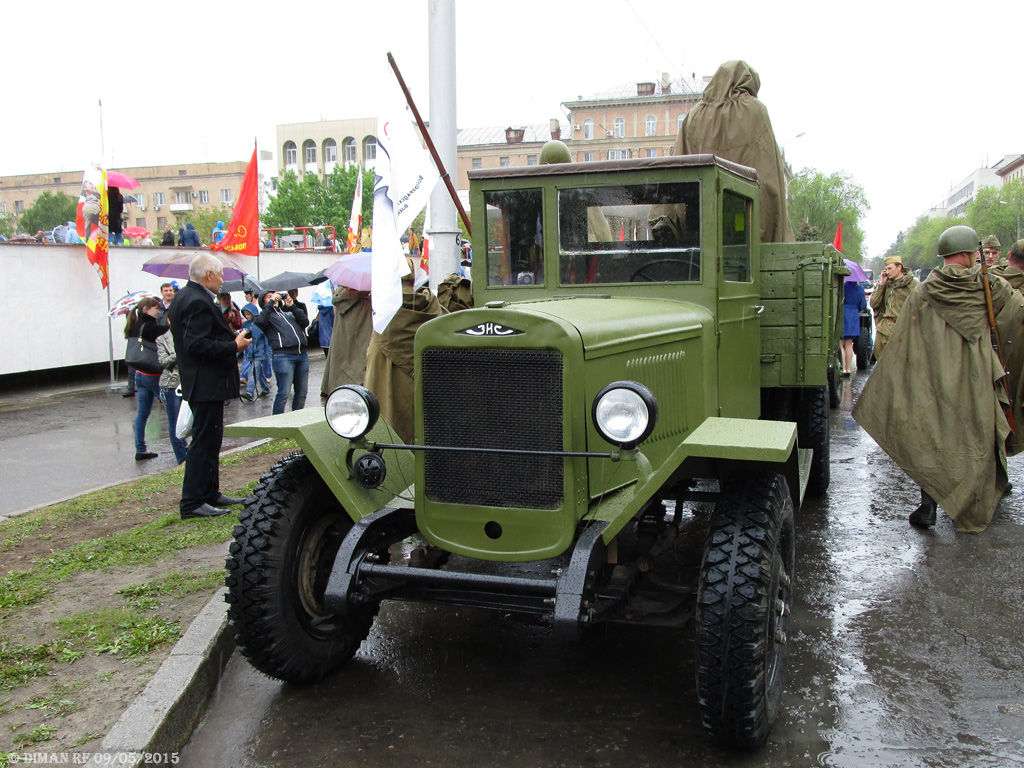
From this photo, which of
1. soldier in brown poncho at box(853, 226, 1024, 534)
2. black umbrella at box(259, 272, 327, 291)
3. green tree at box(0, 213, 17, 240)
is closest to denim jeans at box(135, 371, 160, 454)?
black umbrella at box(259, 272, 327, 291)

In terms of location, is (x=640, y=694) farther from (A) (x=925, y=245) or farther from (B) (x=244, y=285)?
(A) (x=925, y=245)

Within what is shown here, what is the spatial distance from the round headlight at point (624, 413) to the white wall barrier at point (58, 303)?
1240 cm

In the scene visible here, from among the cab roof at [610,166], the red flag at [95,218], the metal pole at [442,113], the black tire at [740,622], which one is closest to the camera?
the black tire at [740,622]

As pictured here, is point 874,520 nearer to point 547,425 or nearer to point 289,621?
point 547,425

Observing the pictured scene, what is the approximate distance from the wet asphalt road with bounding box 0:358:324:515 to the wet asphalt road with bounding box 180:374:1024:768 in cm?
442

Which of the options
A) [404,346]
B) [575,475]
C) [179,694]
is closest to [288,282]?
[404,346]

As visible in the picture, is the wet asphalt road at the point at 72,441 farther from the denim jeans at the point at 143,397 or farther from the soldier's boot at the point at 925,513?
the soldier's boot at the point at 925,513

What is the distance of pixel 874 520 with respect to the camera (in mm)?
6062

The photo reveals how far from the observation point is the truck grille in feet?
10.9

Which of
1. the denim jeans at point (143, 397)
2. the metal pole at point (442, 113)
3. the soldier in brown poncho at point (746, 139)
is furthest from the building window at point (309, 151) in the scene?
the soldier in brown poncho at point (746, 139)

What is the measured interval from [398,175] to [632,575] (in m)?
2.84

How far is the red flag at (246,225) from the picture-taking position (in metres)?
14.6

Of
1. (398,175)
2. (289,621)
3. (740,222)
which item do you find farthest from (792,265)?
(289,621)

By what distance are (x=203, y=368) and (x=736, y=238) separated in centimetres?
372
